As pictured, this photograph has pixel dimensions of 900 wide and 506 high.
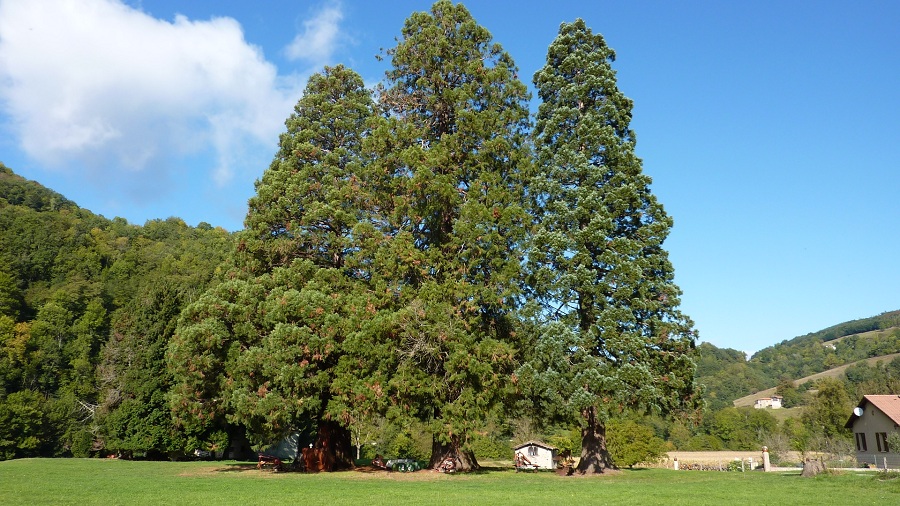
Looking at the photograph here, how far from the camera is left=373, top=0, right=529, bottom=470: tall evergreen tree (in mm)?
18578

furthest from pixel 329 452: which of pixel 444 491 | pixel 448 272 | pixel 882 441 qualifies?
pixel 882 441

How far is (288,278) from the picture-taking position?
70.7 feet

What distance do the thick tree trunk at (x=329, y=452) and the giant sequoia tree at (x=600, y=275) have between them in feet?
27.3

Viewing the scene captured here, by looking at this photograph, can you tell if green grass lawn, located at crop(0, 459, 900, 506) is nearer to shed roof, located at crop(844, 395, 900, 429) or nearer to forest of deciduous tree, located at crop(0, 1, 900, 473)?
A: forest of deciduous tree, located at crop(0, 1, 900, 473)

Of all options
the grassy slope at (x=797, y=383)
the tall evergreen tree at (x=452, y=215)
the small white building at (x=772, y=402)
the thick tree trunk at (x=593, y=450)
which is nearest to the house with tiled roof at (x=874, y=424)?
the thick tree trunk at (x=593, y=450)

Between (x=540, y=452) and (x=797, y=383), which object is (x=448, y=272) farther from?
(x=797, y=383)

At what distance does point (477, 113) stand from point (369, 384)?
10.6 metres

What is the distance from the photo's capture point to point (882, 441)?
3347 centimetres

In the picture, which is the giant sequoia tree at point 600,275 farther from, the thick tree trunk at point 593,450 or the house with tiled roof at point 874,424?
the house with tiled roof at point 874,424

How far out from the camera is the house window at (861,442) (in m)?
35.2

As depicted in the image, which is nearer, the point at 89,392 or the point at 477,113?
the point at 477,113

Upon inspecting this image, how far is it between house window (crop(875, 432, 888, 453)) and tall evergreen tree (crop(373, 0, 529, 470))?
88.2ft

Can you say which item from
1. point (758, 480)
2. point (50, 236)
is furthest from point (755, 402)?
point (50, 236)

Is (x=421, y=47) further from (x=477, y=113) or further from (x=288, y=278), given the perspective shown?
(x=288, y=278)
